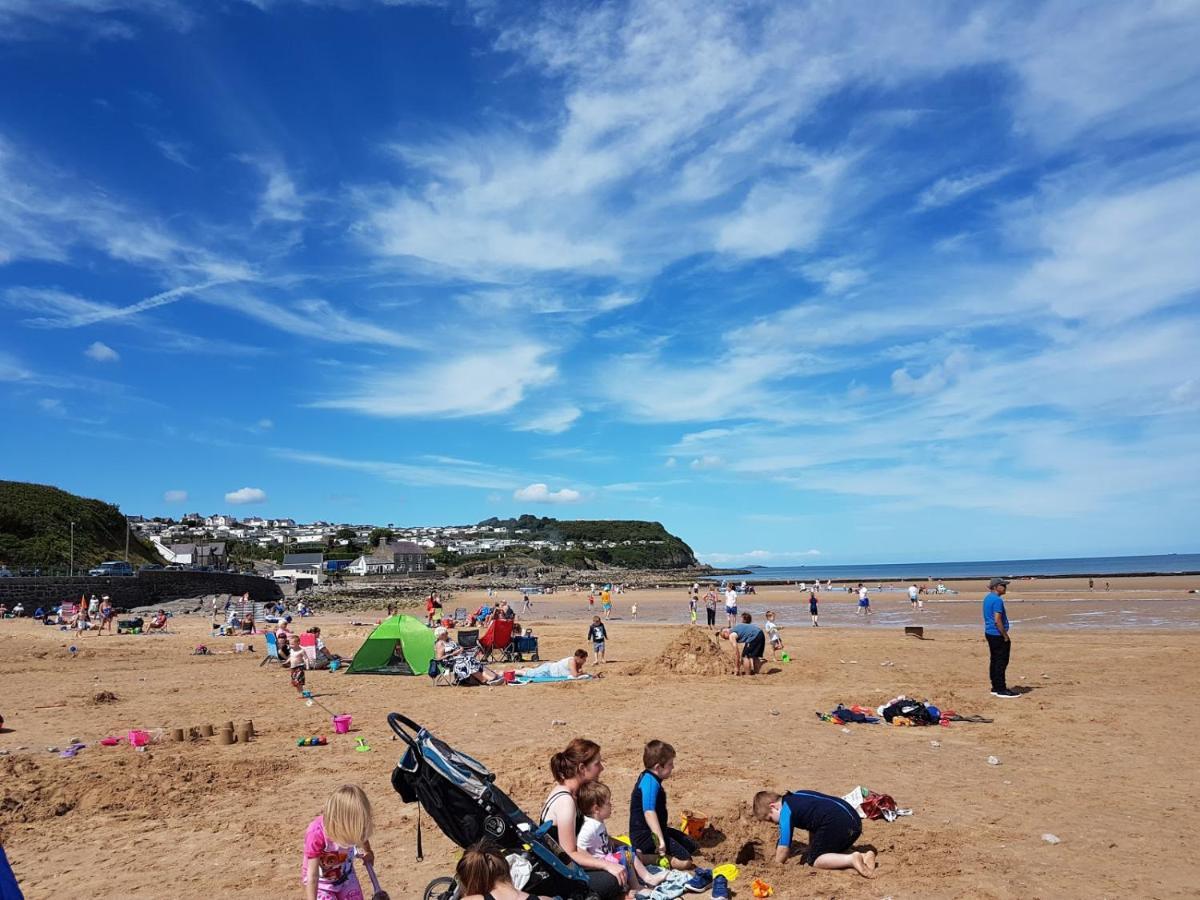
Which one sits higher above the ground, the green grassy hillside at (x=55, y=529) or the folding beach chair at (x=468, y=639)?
the green grassy hillside at (x=55, y=529)

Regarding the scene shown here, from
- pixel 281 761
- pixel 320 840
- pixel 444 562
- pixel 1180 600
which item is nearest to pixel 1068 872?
pixel 320 840

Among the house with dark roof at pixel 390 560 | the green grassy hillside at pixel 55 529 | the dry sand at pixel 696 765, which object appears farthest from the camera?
the house with dark roof at pixel 390 560

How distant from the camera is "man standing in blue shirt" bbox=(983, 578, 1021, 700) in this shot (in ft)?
39.5

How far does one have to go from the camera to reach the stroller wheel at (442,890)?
489 centimetres

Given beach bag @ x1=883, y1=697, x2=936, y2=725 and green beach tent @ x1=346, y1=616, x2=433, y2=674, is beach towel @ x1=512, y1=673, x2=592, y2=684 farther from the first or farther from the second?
beach bag @ x1=883, y1=697, x2=936, y2=725

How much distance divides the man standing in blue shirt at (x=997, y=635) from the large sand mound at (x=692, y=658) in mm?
5068

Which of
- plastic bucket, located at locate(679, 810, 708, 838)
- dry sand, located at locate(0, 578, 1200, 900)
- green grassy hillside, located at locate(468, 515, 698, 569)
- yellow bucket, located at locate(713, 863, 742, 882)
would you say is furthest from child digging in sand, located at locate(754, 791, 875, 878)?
green grassy hillside, located at locate(468, 515, 698, 569)

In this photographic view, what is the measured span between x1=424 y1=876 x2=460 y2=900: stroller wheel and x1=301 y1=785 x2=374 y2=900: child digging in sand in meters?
0.47

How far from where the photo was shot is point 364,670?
59.3 feet

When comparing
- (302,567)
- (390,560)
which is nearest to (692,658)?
(302,567)

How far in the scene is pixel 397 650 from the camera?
18.2 m

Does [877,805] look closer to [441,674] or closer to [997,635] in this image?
[997,635]

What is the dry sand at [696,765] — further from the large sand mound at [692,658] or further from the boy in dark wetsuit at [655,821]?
the boy in dark wetsuit at [655,821]

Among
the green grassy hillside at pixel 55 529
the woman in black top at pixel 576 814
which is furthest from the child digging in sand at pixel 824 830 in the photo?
the green grassy hillside at pixel 55 529
